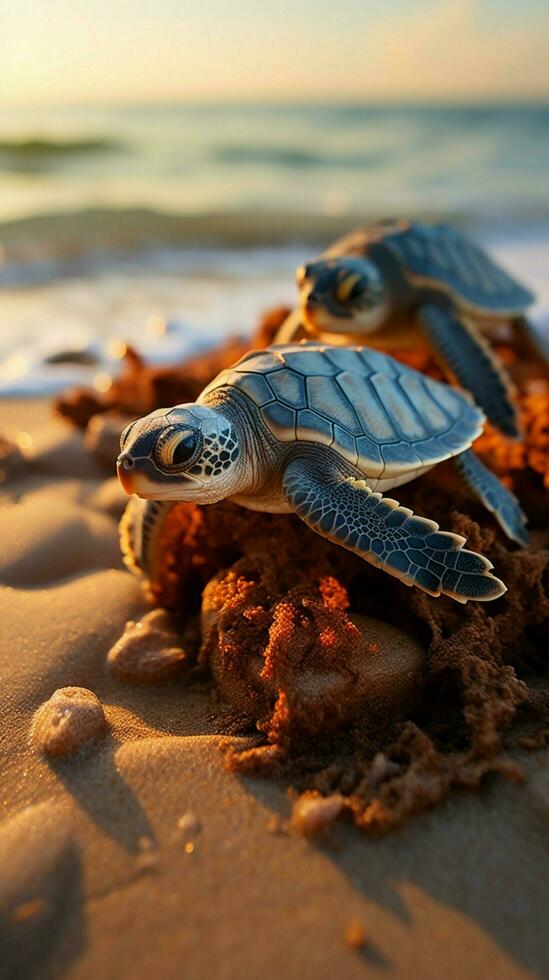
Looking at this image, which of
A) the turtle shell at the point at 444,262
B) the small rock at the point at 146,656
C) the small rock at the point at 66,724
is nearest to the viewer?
the small rock at the point at 66,724

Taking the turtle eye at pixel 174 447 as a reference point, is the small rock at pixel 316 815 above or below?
below

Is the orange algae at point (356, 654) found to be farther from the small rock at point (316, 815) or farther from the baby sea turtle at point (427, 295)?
the baby sea turtle at point (427, 295)

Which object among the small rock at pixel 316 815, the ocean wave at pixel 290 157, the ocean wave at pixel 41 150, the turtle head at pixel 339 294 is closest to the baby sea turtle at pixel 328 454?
the small rock at pixel 316 815

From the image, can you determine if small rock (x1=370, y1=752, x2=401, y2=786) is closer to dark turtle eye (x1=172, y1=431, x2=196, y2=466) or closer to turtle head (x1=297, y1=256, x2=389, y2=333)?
dark turtle eye (x1=172, y1=431, x2=196, y2=466)

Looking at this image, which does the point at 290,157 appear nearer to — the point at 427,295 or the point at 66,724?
the point at 427,295

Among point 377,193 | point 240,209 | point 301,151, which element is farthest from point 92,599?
point 301,151

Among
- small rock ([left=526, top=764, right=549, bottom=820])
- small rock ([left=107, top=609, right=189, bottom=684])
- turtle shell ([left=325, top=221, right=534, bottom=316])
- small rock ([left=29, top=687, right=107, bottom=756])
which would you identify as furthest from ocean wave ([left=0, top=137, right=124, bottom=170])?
small rock ([left=526, top=764, right=549, bottom=820])
